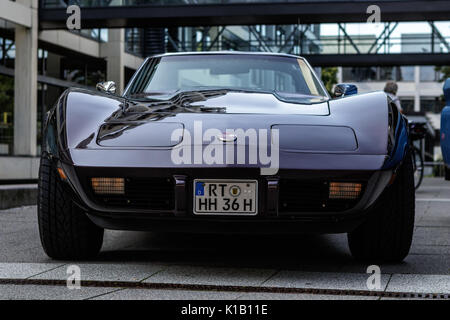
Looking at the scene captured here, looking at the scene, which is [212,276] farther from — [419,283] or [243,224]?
[419,283]

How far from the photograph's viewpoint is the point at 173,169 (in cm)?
306

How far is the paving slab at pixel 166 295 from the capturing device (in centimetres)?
259

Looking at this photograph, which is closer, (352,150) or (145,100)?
(352,150)

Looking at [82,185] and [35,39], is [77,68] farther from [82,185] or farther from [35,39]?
[82,185]

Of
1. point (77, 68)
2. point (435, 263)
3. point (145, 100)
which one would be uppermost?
point (77, 68)

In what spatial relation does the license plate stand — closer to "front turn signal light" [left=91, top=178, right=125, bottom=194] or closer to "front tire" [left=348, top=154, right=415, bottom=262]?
"front turn signal light" [left=91, top=178, right=125, bottom=194]

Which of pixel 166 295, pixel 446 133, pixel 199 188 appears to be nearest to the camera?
pixel 166 295

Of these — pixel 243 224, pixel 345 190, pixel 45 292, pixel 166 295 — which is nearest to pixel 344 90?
pixel 345 190

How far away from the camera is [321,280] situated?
3.00 metres

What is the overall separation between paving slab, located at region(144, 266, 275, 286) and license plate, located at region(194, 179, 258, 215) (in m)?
0.27

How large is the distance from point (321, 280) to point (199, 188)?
643 mm

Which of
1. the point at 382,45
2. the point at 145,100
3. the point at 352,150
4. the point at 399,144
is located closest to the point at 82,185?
the point at 145,100

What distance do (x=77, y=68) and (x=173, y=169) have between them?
1939 cm

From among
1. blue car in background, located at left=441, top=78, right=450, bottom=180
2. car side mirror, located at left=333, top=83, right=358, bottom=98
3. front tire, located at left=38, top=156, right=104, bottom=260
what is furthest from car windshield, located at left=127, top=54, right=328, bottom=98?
blue car in background, located at left=441, top=78, right=450, bottom=180
